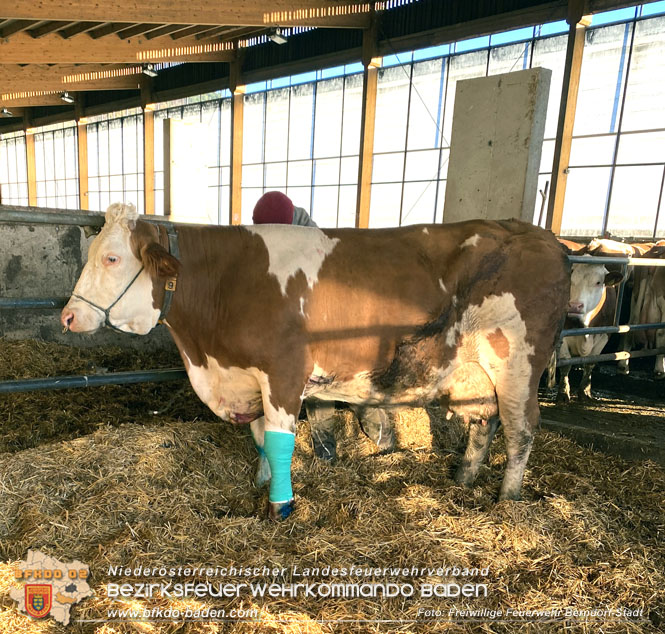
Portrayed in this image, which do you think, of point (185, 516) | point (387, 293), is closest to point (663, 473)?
point (387, 293)

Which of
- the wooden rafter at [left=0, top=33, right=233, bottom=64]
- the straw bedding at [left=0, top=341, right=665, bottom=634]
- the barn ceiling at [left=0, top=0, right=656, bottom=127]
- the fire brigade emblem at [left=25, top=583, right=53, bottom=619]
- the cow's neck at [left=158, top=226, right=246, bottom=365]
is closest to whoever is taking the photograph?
the fire brigade emblem at [left=25, top=583, right=53, bottom=619]

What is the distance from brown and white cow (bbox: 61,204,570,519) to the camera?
2598 millimetres

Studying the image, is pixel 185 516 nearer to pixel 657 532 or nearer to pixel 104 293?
pixel 104 293

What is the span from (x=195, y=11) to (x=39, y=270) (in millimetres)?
8552

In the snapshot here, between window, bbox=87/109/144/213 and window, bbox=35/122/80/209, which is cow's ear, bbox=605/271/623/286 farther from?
window, bbox=35/122/80/209

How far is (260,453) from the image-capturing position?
314cm

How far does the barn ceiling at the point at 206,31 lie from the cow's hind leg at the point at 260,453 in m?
11.4

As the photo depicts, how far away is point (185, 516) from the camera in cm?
262

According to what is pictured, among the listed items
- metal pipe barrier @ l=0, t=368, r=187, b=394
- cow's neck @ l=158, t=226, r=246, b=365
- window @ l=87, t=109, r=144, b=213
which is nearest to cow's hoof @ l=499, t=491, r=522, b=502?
cow's neck @ l=158, t=226, r=246, b=365

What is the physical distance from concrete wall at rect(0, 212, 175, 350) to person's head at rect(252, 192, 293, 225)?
125 inches

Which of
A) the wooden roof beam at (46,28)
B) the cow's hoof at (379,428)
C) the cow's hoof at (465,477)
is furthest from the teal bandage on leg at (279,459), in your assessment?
the wooden roof beam at (46,28)

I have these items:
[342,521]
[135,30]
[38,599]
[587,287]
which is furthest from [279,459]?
[135,30]

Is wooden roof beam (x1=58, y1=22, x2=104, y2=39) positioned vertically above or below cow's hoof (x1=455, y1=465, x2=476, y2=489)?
above

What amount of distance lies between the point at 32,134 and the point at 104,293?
116 ft
